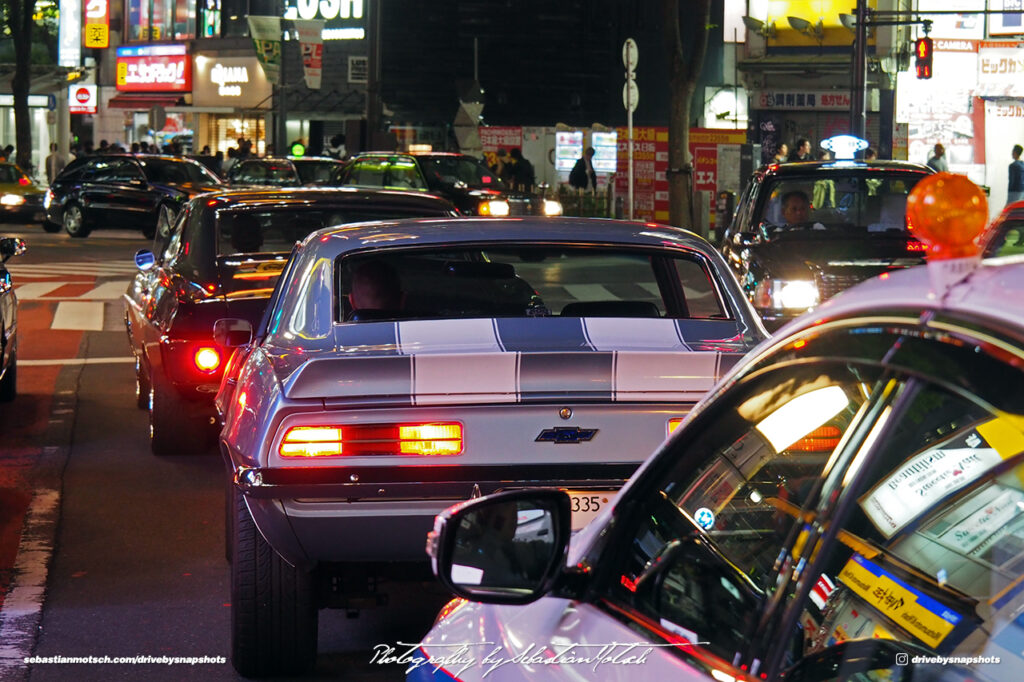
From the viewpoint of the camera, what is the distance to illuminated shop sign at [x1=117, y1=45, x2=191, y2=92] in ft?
199

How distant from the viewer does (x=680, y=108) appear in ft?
88.8

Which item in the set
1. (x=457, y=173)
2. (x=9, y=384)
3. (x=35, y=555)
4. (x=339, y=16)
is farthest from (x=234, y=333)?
(x=339, y=16)

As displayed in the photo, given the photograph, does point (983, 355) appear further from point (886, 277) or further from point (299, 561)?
point (299, 561)

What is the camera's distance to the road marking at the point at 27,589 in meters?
5.70

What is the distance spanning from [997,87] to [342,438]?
38.1m

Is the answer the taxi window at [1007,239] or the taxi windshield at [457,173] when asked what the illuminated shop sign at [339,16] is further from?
the taxi window at [1007,239]

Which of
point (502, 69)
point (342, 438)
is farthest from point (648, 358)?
point (502, 69)

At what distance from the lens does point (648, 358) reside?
5.11m

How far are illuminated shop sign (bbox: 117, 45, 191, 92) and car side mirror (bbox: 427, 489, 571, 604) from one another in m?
60.1

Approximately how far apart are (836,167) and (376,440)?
9.28 metres

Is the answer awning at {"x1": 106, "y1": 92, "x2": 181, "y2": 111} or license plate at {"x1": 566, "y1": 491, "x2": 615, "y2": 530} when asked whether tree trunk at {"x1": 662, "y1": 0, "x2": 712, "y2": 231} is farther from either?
awning at {"x1": 106, "y1": 92, "x2": 181, "y2": 111}

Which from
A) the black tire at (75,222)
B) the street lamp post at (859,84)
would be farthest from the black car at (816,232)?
the black tire at (75,222)

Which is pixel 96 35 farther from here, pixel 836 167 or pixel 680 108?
pixel 836 167

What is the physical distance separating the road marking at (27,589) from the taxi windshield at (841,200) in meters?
6.94
